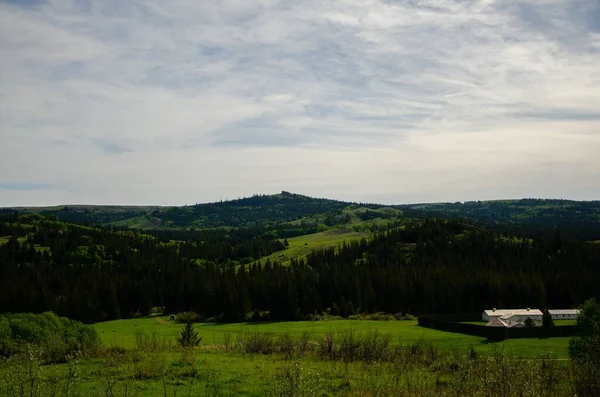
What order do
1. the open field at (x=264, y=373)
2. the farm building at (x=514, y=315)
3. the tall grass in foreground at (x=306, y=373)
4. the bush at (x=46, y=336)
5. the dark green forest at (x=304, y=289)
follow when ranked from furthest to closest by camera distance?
1. the dark green forest at (x=304, y=289)
2. the farm building at (x=514, y=315)
3. the bush at (x=46, y=336)
4. the open field at (x=264, y=373)
5. the tall grass in foreground at (x=306, y=373)

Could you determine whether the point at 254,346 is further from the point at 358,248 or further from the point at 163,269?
the point at 358,248

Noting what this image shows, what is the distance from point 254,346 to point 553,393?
26.6m

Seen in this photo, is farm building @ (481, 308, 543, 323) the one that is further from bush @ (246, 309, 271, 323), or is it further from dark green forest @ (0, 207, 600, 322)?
bush @ (246, 309, 271, 323)

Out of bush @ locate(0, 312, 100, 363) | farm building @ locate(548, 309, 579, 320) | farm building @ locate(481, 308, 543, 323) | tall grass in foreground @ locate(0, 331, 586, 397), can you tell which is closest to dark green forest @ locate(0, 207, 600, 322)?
farm building @ locate(548, 309, 579, 320)

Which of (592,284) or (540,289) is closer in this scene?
(540,289)

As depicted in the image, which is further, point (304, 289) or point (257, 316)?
point (304, 289)

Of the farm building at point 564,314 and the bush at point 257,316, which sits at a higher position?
the farm building at point 564,314

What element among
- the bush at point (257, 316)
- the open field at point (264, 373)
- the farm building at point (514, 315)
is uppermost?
the open field at point (264, 373)

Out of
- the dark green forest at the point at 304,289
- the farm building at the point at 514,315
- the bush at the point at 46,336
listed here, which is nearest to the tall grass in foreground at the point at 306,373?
the bush at the point at 46,336

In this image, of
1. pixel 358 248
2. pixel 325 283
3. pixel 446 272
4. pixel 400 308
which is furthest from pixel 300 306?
pixel 358 248

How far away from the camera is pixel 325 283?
116625 mm

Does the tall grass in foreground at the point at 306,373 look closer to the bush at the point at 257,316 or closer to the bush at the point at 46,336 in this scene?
the bush at the point at 46,336

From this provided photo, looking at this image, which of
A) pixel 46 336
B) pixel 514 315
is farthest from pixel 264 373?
pixel 514 315

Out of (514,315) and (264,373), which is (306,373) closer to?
(264,373)
